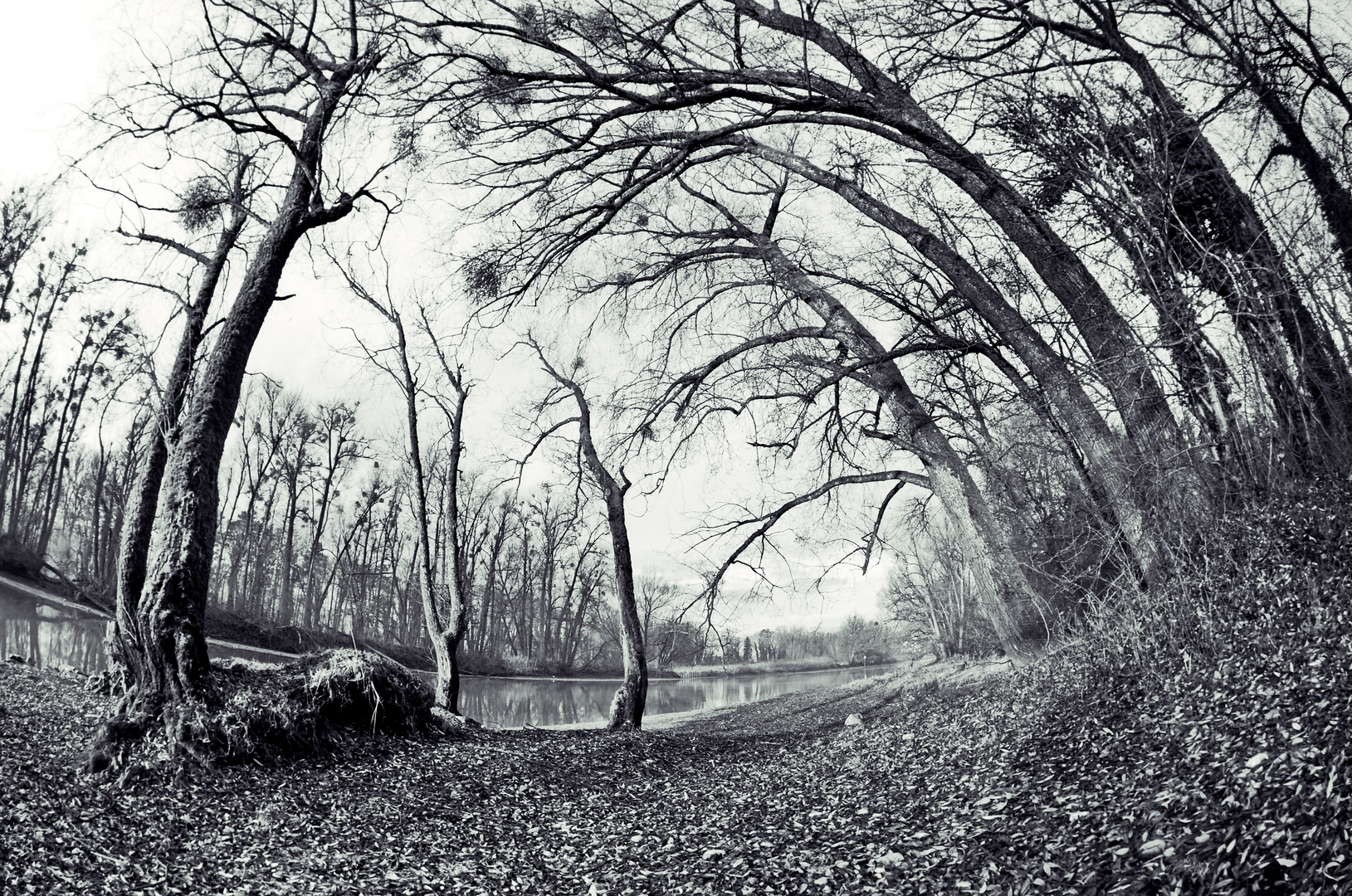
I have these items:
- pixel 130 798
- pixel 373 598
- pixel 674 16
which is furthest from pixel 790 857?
pixel 373 598

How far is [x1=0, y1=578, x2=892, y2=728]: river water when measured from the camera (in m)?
18.5

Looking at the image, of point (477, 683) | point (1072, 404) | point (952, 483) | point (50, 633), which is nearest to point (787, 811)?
point (1072, 404)

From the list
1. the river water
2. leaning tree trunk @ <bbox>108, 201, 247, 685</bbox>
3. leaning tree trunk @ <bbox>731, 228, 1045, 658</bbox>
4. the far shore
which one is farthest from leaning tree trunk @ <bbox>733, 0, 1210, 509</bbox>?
the river water

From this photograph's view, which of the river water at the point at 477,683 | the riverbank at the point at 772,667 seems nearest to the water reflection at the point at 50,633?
the river water at the point at 477,683

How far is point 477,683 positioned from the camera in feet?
104

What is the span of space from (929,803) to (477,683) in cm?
2957

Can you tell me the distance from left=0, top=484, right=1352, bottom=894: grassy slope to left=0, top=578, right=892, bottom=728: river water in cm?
1041

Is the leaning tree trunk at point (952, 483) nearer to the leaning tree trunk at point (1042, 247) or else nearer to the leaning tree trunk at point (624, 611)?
the leaning tree trunk at point (1042, 247)

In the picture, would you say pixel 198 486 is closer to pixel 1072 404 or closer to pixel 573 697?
pixel 1072 404

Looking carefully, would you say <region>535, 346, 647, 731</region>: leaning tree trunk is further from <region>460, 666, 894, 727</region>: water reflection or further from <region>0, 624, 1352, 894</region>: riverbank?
<region>460, 666, 894, 727</region>: water reflection

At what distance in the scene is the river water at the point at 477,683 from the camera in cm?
1855

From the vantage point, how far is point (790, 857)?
4461 mm

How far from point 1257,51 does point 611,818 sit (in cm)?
853

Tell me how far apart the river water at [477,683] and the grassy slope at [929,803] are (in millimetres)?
10408
